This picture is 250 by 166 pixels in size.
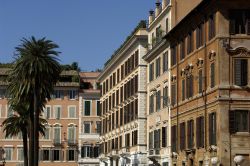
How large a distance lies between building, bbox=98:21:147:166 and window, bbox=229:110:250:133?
3488 cm

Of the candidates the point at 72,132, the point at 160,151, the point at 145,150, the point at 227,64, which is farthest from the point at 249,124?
the point at 72,132

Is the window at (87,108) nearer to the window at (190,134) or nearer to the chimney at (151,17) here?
the chimney at (151,17)

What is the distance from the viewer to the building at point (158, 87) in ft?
249

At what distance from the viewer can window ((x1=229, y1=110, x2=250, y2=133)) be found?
55688mm

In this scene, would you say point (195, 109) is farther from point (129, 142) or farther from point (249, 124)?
point (129, 142)

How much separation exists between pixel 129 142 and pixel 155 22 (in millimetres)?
22093

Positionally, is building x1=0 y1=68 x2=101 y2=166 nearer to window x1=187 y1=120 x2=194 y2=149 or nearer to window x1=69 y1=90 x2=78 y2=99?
window x1=69 y1=90 x2=78 y2=99

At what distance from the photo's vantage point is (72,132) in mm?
145500

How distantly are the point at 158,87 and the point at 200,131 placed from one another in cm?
1951

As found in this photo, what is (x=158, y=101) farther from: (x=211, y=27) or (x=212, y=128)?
(x=212, y=128)

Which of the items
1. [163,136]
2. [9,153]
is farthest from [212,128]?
[9,153]

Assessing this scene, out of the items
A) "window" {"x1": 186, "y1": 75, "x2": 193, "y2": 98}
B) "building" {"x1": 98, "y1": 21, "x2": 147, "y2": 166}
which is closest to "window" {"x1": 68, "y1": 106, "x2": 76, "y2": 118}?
"building" {"x1": 98, "y1": 21, "x2": 147, "y2": 166}

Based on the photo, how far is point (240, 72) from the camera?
56281 millimetres

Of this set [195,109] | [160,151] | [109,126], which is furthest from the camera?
[109,126]
